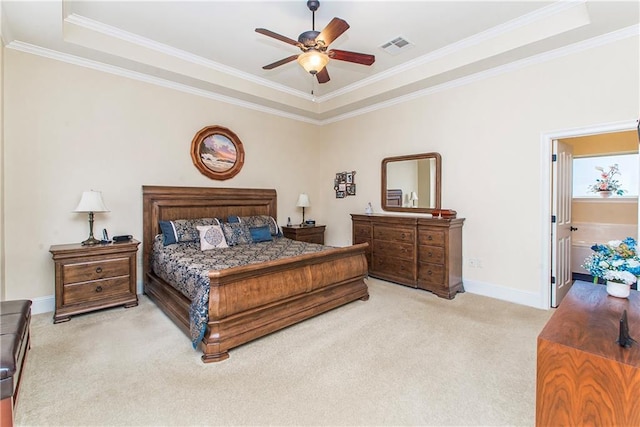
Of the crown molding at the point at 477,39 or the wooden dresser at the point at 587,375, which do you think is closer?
the wooden dresser at the point at 587,375

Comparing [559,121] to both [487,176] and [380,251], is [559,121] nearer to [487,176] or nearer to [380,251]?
[487,176]

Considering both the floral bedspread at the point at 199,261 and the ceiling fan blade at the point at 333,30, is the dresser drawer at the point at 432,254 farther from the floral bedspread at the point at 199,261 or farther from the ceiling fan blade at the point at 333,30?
the ceiling fan blade at the point at 333,30

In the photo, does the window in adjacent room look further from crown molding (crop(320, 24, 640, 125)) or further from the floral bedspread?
the floral bedspread

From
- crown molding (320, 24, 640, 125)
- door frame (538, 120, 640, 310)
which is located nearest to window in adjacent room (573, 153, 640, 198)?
door frame (538, 120, 640, 310)

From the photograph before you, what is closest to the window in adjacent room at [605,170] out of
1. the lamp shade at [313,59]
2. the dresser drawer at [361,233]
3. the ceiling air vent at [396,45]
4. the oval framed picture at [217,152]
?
the dresser drawer at [361,233]

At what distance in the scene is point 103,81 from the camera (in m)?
3.85

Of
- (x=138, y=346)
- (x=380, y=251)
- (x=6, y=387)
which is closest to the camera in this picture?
(x=6, y=387)

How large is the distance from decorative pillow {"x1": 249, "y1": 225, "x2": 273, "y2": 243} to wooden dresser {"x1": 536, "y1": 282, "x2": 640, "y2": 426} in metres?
3.64

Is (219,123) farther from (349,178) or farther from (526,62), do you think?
(526,62)

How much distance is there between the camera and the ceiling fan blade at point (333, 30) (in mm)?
2423

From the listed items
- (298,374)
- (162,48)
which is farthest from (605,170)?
(162,48)

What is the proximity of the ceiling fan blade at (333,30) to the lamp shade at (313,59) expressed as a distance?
4.4 inches

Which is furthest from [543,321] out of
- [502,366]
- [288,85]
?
[288,85]

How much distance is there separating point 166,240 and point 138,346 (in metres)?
1.57
